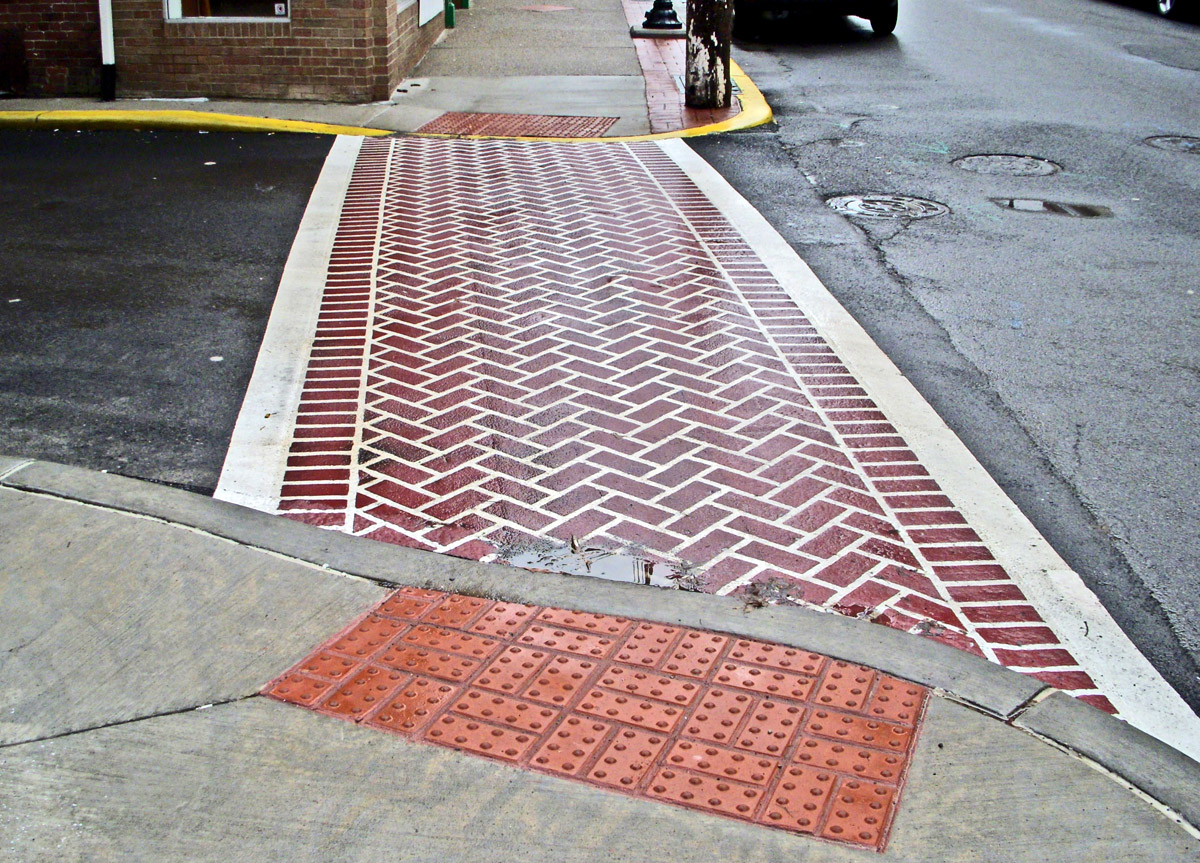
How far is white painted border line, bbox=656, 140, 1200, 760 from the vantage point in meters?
3.42

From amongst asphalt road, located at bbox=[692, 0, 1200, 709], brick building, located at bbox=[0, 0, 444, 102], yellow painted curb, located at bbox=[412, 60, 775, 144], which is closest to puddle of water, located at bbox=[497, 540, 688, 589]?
asphalt road, located at bbox=[692, 0, 1200, 709]

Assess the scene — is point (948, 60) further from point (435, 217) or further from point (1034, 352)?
point (1034, 352)

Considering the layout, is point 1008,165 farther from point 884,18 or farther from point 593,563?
point 884,18

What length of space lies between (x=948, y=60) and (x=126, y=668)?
47.5 ft

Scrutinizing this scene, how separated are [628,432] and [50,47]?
10017 millimetres

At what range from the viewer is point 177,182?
9.51 metres

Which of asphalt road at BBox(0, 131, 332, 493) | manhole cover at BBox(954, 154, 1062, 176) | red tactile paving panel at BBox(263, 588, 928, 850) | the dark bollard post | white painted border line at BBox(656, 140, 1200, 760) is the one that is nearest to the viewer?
red tactile paving panel at BBox(263, 588, 928, 850)

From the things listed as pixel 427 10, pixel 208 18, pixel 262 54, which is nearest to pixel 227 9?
pixel 208 18

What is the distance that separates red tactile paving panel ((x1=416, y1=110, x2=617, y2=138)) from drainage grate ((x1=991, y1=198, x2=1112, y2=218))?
4.08 meters

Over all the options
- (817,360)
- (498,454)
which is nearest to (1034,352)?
(817,360)

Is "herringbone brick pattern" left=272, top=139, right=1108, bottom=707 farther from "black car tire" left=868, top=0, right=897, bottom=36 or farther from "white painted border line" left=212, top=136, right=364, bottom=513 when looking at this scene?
"black car tire" left=868, top=0, right=897, bottom=36

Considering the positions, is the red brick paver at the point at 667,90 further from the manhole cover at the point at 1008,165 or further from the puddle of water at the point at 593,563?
the puddle of water at the point at 593,563

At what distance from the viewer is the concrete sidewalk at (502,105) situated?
37.8 ft

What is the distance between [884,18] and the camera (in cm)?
1744
